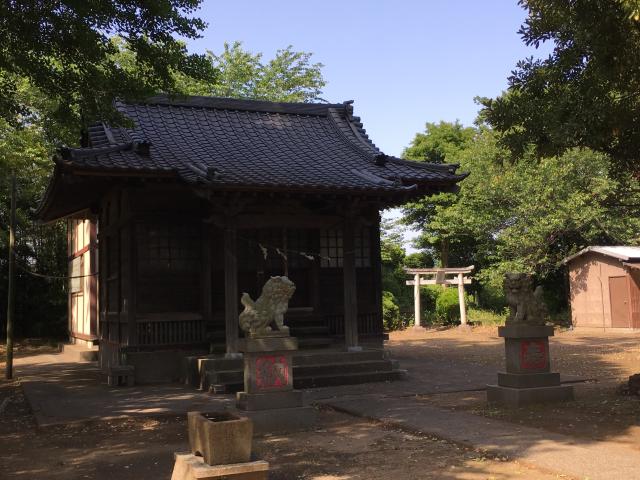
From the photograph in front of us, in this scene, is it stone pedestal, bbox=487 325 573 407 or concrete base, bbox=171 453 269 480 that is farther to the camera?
stone pedestal, bbox=487 325 573 407

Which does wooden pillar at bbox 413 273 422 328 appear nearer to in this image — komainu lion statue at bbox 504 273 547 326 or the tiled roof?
the tiled roof

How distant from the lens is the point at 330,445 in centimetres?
697

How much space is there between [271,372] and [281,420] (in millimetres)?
626

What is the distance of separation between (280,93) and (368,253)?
66.2ft

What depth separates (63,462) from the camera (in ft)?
21.7

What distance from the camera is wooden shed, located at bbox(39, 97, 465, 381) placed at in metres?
11.4

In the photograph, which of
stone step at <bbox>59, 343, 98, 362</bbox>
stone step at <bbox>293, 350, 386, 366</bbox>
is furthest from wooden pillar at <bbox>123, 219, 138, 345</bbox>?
stone step at <bbox>59, 343, 98, 362</bbox>

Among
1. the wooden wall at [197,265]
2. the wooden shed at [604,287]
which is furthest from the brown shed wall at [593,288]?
the wooden wall at [197,265]

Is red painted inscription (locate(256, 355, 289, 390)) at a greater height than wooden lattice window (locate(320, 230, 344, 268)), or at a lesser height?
lesser

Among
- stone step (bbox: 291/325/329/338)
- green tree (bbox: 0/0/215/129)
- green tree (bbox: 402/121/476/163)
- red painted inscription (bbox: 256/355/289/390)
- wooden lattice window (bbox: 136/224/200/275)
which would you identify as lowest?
red painted inscription (bbox: 256/355/289/390)

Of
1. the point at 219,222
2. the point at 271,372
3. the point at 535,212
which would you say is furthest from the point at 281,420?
the point at 535,212

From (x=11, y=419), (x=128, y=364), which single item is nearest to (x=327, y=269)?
(x=128, y=364)

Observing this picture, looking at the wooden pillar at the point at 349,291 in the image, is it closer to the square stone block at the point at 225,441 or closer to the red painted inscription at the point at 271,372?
the red painted inscription at the point at 271,372

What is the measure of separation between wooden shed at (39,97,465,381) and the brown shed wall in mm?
14125
